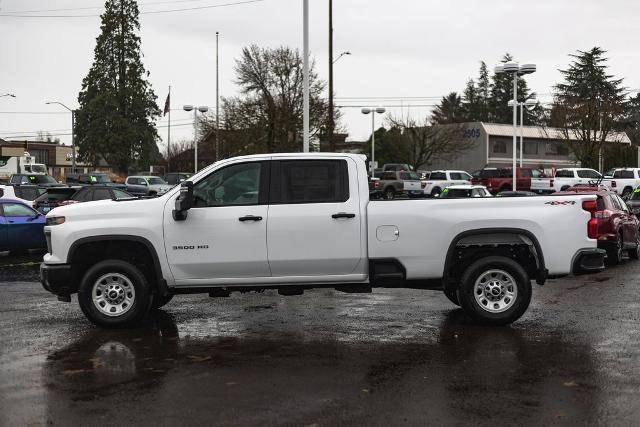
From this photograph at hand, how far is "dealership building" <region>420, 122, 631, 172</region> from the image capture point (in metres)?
71.9

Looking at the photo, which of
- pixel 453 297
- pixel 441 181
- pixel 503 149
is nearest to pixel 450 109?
pixel 503 149

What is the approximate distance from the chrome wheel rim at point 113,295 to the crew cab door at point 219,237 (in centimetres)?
64

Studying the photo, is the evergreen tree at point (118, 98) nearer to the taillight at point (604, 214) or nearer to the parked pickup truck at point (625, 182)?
the parked pickup truck at point (625, 182)

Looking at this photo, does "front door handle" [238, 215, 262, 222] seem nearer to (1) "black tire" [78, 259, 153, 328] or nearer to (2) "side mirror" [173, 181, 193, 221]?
(2) "side mirror" [173, 181, 193, 221]

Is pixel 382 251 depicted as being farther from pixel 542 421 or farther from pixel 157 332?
pixel 542 421

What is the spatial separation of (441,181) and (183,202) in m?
38.4

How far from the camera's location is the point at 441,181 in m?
45.9

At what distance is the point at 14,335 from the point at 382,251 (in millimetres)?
4189

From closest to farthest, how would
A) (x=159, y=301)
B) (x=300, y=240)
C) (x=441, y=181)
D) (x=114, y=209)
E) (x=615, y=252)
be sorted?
(x=300, y=240) → (x=114, y=209) → (x=159, y=301) → (x=615, y=252) → (x=441, y=181)

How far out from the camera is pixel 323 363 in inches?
282

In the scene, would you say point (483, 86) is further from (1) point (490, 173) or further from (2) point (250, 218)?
(2) point (250, 218)

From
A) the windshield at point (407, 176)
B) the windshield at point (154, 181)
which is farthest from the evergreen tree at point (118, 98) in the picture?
the windshield at point (407, 176)

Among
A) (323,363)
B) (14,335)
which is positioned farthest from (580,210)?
(14,335)

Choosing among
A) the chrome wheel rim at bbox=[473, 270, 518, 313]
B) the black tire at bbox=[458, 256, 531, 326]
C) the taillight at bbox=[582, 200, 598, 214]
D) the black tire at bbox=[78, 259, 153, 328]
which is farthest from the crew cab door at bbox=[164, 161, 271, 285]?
the taillight at bbox=[582, 200, 598, 214]
